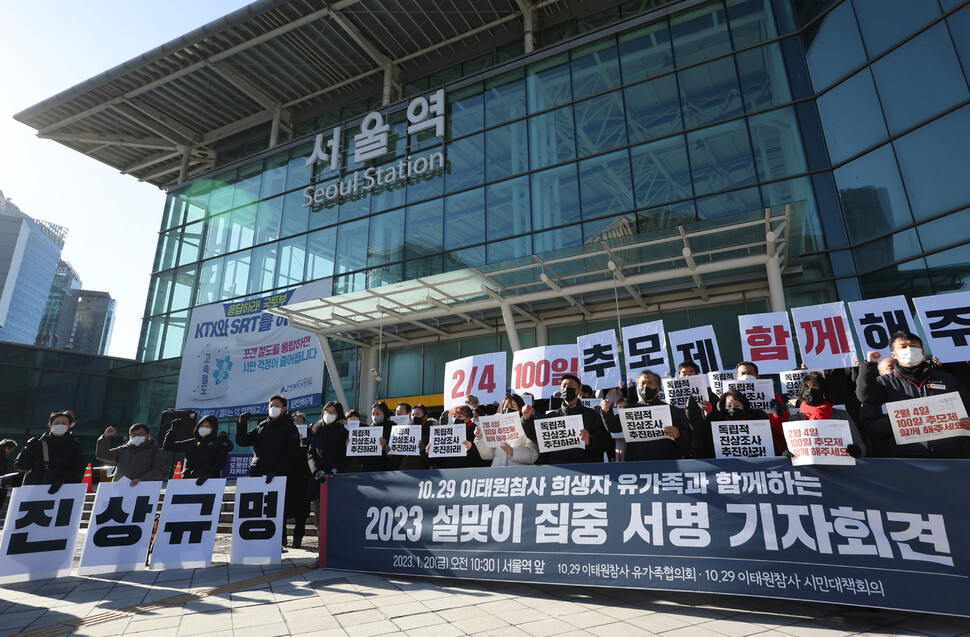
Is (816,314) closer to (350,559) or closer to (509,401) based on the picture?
(509,401)

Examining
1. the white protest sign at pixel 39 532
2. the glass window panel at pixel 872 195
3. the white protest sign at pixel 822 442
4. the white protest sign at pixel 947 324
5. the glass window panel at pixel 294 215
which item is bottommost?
the white protest sign at pixel 39 532

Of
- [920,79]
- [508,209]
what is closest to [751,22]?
[920,79]

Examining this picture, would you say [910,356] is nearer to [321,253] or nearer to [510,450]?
[510,450]

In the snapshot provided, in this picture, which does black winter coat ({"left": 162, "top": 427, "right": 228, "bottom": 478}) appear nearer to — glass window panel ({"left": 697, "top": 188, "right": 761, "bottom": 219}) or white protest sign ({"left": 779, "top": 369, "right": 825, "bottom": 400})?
white protest sign ({"left": 779, "top": 369, "right": 825, "bottom": 400})

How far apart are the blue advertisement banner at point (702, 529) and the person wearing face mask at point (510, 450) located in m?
0.66

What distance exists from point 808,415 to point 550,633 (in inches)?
124

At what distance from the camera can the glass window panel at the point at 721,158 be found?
14211 millimetres

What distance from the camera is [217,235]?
2356 cm

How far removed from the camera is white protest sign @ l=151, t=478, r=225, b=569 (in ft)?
21.0

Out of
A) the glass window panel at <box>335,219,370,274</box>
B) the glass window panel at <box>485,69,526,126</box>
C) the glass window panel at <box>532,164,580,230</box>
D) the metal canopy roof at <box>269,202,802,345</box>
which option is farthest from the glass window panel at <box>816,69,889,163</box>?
the glass window panel at <box>335,219,370,274</box>

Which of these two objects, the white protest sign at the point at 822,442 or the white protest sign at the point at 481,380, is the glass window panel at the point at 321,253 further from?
the white protest sign at the point at 822,442

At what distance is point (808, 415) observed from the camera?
5047mm

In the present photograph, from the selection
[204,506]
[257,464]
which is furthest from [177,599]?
[257,464]

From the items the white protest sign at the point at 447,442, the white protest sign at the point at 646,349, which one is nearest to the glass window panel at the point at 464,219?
the white protest sign at the point at 646,349
